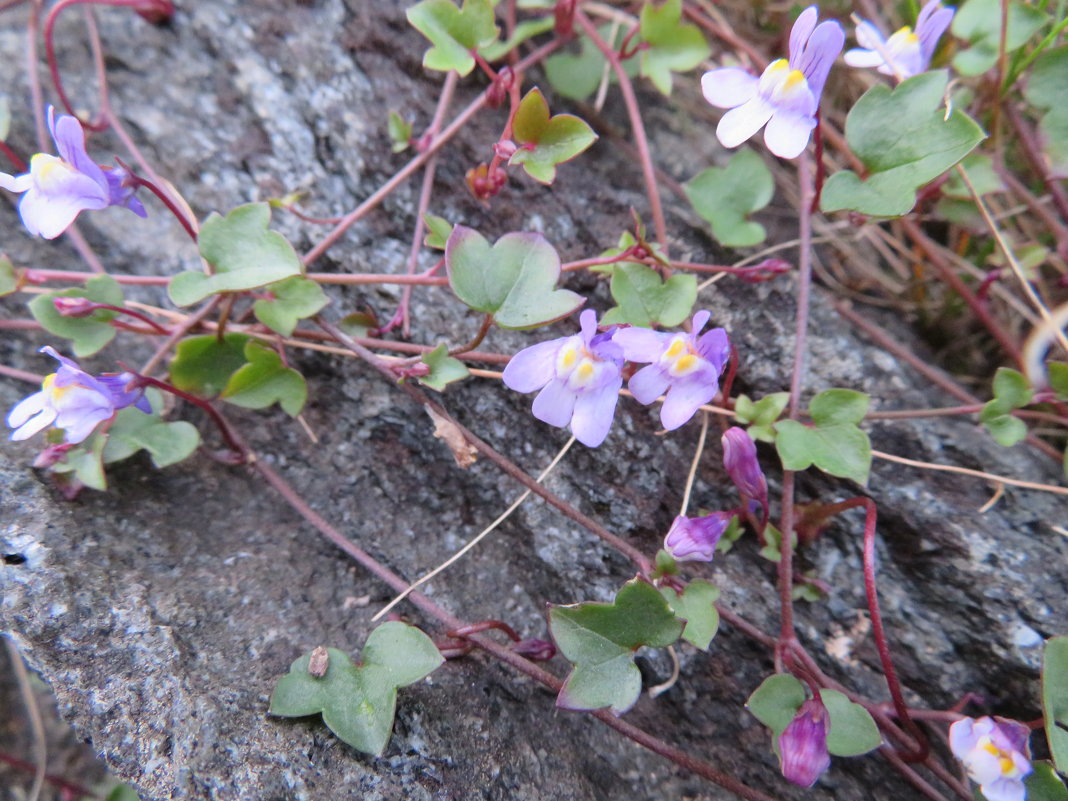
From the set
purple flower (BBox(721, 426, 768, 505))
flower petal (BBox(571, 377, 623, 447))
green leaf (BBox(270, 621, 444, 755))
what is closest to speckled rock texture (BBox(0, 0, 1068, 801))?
green leaf (BBox(270, 621, 444, 755))

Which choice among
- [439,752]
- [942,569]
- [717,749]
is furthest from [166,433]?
[942,569]

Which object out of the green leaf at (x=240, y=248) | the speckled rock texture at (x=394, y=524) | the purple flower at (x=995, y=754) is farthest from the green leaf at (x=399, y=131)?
Result: the purple flower at (x=995, y=754)

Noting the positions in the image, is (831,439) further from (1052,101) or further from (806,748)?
(1052,101)

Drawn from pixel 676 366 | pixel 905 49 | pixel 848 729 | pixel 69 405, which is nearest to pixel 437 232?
pixel 676 366

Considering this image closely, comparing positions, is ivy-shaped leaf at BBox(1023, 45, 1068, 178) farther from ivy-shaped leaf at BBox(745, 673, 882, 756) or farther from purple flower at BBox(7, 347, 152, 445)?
purple flower at BBox(7, 347, 152, 445)

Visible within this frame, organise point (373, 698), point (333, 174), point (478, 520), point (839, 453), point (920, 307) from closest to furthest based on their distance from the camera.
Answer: point (373, 698) → point (839, 453) → point (478, 520) → point (333, 174) → point (920, 307)

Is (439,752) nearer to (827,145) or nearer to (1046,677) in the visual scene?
(1046,677)
